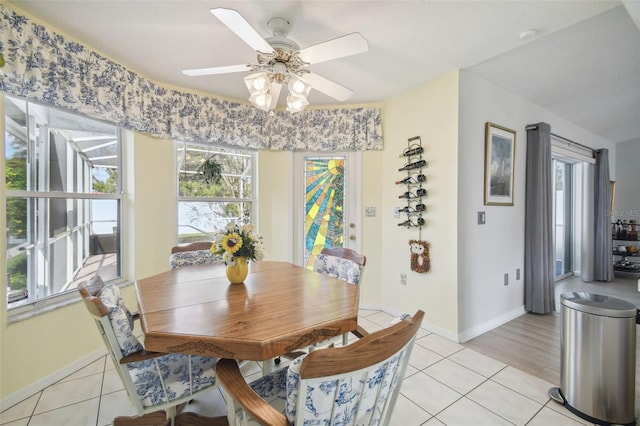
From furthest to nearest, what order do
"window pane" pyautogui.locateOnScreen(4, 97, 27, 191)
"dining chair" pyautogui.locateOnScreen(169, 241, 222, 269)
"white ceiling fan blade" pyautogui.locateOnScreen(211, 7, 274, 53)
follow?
"dining chair" pyautogui.locateOnScreen(169, 241, 222, 269)
"window pane" pyautogui.locateOnScreen(4, 97, 27, 191)
"white ceiling fan blade" pyautogui.locateOnScreen(211, 7, 274, 53)

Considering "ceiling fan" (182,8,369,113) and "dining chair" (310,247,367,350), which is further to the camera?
"dining chair" (310,247,367,350)

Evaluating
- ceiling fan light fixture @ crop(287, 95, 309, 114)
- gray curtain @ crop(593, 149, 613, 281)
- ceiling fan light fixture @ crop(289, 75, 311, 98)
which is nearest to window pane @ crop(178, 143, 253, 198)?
ceiling fan light fixture @ crop(287, 95, 309, 114)

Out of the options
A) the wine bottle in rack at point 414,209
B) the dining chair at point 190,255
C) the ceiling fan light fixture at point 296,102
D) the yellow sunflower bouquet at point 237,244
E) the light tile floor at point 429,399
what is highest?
the ceiling fan light fixture at point 296,102

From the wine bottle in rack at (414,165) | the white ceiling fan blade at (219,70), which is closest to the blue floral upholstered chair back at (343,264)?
the wine bottle in rack at (414,165)

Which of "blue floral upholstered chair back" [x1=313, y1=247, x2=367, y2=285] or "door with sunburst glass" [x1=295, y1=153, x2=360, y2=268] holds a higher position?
"door with sunburst glass" [x1=295, y1=153, x2=360, y2=268]

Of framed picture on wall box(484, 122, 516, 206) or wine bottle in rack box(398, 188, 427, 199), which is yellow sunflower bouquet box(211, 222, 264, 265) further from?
framed picture on wall box(484, 122, 516, 206)

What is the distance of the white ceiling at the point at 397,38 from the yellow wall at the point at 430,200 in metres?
0.25

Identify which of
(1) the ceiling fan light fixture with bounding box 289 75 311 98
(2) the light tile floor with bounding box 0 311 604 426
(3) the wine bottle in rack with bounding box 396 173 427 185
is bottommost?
(2) the light tile floor with bounding box 0 311 604 426

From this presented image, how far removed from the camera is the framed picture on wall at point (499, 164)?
9.14 ft

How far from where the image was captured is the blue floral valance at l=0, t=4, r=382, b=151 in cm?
180

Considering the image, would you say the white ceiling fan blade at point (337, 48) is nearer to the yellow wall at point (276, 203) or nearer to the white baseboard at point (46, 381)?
the yellow wall at point (276, 203)

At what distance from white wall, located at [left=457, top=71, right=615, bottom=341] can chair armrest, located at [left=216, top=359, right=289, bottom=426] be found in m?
2.27

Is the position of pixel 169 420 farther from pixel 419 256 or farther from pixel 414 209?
pixel 414 209

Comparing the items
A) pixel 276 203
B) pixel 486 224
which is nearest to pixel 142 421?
pixel 276 203
